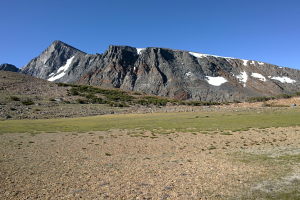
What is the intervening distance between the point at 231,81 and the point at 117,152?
168 m

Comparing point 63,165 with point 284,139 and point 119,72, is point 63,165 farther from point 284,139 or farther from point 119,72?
point 119,72

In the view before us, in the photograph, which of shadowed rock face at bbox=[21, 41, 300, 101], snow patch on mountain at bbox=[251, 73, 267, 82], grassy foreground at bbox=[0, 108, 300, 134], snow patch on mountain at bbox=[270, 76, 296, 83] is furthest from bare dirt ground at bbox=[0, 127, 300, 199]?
snow patch on mountain at bbox=[270, 76, 296, 83]

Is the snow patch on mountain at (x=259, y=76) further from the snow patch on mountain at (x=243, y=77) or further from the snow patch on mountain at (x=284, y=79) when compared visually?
the snow patch on mountain at (x=284, y=79)

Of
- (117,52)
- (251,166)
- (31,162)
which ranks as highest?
(117,52)

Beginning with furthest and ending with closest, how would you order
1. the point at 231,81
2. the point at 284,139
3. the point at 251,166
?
the point at 231,81 < the point at 284,139 < the point at 251,166

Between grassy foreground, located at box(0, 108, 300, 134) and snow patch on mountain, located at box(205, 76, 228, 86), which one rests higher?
snow patch on mountain, located at box(205, 76, 228, 86)

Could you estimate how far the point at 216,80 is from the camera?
171 metres

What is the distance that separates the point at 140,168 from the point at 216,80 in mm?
A: 166034

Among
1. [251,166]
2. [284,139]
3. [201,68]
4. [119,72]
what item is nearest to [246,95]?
[201,68]

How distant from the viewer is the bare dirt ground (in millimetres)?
9414

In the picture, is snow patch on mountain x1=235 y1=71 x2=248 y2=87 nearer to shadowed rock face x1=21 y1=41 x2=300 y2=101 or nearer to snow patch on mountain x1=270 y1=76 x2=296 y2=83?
shadowed rock face x1=21 y1=41 x2=300 y2=101

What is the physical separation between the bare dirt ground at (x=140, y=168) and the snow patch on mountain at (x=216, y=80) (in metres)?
148

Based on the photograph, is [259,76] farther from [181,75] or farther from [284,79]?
[181,75]

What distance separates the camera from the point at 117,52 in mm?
187500
